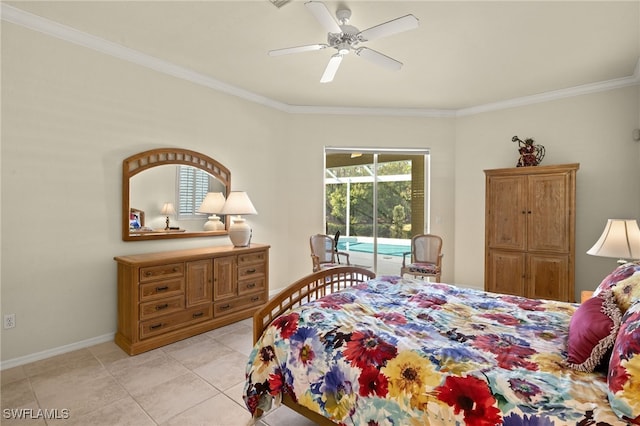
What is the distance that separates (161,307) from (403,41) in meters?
3.31

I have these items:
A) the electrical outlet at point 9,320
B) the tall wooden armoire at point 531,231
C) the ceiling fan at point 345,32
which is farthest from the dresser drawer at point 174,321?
the tall wooden armoire at point 531,231

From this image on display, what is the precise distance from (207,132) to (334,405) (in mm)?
3319

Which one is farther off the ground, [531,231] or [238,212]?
[238,212]

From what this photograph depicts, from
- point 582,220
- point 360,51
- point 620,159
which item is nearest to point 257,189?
point 360,51

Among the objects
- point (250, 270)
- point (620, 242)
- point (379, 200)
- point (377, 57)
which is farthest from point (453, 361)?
point (379, 200)

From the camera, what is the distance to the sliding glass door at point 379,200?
5211mm

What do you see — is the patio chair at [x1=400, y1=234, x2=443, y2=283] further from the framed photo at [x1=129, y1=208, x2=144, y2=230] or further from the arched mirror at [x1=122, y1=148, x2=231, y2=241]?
the framed photo at [x1=129, y1=208, x2=144, y2=230]

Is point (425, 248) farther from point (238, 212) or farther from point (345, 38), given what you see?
point (345, 38)

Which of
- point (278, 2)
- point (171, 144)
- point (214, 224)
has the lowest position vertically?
point (214, 224)

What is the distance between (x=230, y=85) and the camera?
4.07 m

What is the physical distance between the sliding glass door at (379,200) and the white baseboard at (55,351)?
318 cm

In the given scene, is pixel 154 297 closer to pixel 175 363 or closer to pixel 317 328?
pixel 175 363

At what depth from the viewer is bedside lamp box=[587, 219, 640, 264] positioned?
9.12ft

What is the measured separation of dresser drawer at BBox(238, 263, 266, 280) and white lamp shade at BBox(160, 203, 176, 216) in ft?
3.12
